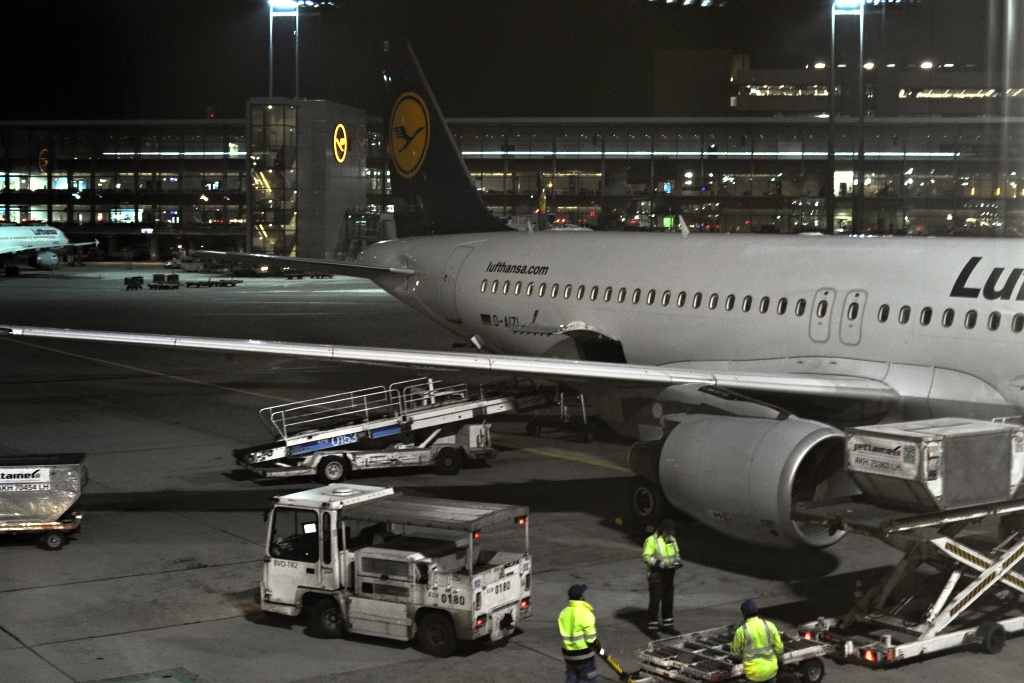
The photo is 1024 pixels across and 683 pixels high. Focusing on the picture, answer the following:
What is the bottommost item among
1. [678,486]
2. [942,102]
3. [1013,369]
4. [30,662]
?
[30,662]

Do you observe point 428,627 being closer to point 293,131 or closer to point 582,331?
point 582,331

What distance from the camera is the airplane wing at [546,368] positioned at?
17.8 metres

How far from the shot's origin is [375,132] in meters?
119

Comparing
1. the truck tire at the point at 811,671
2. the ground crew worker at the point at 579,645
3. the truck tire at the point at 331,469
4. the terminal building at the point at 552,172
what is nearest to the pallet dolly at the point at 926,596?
the truck tire at the point at 811,671

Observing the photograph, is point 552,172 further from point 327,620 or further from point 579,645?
point 579,645

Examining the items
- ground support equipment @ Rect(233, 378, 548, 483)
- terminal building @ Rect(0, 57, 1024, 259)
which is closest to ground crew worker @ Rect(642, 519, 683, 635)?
ground support equipment @ Rect(233, 378, 548, 483)

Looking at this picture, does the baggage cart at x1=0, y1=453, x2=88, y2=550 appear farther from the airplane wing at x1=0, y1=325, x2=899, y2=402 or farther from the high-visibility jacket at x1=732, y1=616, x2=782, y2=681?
the high-visibility jacket at x1=732, y1=616, x2=782, y2=681

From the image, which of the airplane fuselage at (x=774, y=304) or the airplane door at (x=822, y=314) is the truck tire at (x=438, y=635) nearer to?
the airplane fuselage at (x=774, y=304)

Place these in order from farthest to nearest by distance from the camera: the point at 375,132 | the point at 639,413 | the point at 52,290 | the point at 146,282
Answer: the point at 375,132 < the point at 146,282 < the point at 52,290 < the point at 639,413

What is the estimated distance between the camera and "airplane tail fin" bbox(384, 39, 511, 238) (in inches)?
1278

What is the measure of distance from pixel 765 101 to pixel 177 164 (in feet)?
294

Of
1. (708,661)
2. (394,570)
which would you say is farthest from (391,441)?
(708,661)

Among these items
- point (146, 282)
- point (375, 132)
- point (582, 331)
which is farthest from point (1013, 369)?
point (375, 132)

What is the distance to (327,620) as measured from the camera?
45.1 ft
